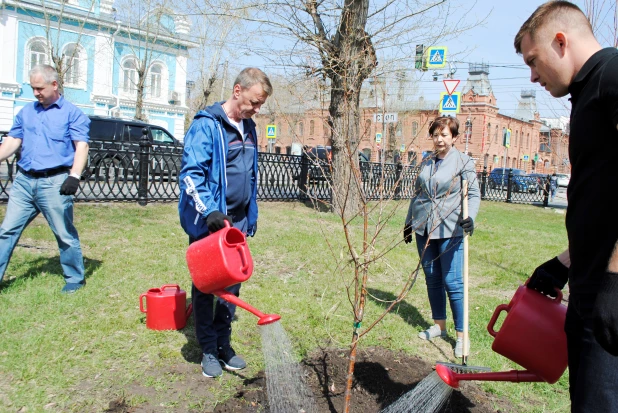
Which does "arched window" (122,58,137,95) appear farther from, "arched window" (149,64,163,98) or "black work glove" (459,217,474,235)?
"black work glove" (459,217,474,235)

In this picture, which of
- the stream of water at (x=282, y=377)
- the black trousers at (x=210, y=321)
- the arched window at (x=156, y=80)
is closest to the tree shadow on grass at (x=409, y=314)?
the stream of water at (x=282, y=377)

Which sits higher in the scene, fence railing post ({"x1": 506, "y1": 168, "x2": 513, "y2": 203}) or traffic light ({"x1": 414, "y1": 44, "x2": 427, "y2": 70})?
traffic light ({"x1": 414, "y1": 44, "x2": 427, "y2": 70})

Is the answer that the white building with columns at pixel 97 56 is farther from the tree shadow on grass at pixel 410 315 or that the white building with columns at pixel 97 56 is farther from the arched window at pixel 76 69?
the tree shadow on grass at pixel 410 315

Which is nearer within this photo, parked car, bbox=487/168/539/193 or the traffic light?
the traffic light

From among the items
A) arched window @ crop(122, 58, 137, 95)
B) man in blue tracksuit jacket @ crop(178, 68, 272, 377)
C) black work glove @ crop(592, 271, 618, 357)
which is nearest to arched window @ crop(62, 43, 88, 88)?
arched window @ crop(122, 58, 137, 95)

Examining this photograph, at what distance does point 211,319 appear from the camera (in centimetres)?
322

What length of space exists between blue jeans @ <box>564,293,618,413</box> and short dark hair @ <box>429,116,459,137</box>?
7.44 ft

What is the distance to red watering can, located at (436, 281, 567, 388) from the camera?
6.94 feet

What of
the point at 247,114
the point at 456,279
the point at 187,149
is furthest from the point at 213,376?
the point at 456,279

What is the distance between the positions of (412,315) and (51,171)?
343 centimetres

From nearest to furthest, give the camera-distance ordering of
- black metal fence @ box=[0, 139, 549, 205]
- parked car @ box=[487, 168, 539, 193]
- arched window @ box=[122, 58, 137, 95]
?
black metal fence @ box=[0, 139, 549, 205], parked car @ box=[487, 168, 539, 193], arched window @ box=[122, 58, 137, 95]

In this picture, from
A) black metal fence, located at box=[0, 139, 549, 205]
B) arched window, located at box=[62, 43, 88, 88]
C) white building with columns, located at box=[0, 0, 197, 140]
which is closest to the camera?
black metal fence, located at box=[0, 139, 549, 205]

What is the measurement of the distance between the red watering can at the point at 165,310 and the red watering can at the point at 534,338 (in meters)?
2.30

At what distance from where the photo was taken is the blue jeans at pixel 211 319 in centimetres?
318
